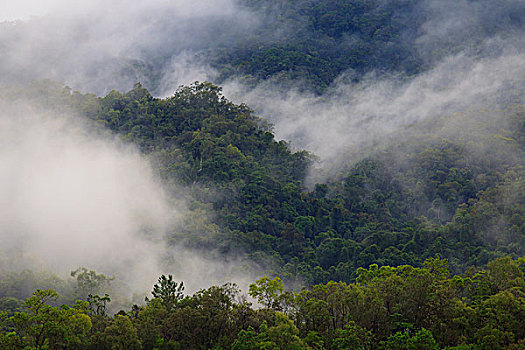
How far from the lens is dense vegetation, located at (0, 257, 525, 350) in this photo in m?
24.8

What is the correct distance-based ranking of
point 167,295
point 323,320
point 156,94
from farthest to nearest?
point 156,94 < point 167,295 < point 323,320

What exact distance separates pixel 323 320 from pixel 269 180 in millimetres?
38670

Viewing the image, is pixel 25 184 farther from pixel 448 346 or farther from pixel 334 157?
pixel 448 346

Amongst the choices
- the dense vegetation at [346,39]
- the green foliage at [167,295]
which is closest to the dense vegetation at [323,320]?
the green foliage at [167,295]

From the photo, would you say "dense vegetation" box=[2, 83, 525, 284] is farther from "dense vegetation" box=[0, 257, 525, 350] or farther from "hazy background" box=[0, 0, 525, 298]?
"dense vegetation" box=[0, 257, 525, 350]

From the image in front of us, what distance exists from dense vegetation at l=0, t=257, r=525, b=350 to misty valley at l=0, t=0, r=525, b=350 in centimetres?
10

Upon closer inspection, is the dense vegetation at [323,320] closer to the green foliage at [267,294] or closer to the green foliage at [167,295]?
the green foliage at [267,294]

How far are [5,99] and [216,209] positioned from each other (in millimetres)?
28425

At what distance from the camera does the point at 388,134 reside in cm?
8400

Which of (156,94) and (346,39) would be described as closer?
(156,94)

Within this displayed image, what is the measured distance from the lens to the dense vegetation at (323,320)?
24844 millimetres

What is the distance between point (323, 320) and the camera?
27.8 m

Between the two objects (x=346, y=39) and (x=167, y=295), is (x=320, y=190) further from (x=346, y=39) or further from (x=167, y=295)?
(x=346, y=39)

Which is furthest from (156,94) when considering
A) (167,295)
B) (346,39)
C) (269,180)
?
(167,295)
